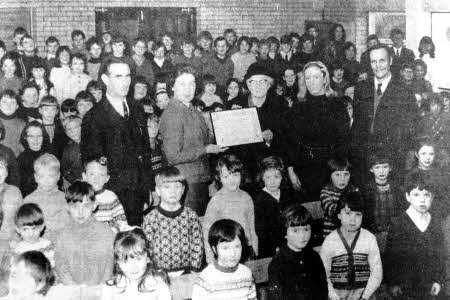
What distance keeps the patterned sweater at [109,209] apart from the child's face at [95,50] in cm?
394

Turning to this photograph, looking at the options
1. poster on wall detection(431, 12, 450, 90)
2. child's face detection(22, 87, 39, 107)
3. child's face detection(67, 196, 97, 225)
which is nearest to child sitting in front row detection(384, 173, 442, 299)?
child's face detection(67, 196, 97, 225)

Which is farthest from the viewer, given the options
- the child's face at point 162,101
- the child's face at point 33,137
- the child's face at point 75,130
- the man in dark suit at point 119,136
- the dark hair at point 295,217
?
the child's face at point 162,101

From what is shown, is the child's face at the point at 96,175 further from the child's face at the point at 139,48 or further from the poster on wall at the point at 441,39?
the poster on wall at the point at 441,39

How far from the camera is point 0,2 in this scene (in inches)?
352

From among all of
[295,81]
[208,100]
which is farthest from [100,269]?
[295,81]

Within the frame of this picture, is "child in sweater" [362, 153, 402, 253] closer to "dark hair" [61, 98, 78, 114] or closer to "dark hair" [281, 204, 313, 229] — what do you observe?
"dark hair" [281, 204, 313, 229]

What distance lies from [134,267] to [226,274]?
474 millimetres

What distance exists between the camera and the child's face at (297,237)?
3.46 meters

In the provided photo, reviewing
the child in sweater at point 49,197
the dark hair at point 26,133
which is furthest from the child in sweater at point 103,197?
the dark hair at point 26,133

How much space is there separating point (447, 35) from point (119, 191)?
6017mm

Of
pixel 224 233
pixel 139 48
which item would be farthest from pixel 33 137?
pixel 139 48

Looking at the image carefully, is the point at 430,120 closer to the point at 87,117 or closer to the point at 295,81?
the point at 295,81

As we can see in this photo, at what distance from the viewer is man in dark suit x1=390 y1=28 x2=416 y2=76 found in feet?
27.6

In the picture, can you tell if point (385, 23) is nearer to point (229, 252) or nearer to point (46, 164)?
point (46, 164)
